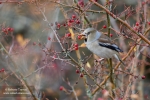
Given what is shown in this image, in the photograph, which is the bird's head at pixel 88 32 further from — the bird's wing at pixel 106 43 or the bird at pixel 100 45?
the bird's wing at pixel 106 43

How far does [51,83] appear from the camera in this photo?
8156mm

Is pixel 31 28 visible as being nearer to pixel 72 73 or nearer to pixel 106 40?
pixel 72 73

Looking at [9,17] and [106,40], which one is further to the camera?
[9,17]

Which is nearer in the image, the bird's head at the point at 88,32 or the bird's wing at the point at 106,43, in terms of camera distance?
the bird's head at the point at 88,32

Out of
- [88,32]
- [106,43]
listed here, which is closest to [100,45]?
[106,43]

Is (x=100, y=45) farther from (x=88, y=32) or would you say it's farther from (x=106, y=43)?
(x=88, y=32)

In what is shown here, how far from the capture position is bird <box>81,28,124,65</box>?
4.34m

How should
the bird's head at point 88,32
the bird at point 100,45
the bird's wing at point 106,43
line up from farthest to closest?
1. the bird's wing at point 106,43
2. the bird at point 100,45
3. the bird's head at point 88,32

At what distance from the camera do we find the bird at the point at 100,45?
4344 mm

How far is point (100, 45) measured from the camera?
454 cm

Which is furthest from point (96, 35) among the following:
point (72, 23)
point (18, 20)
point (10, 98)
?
point (18, 20)

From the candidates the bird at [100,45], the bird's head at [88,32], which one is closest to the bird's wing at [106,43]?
the bird at [100,45]

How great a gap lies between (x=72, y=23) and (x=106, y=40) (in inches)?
32.2

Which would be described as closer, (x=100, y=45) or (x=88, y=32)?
(x=88, y=32)
